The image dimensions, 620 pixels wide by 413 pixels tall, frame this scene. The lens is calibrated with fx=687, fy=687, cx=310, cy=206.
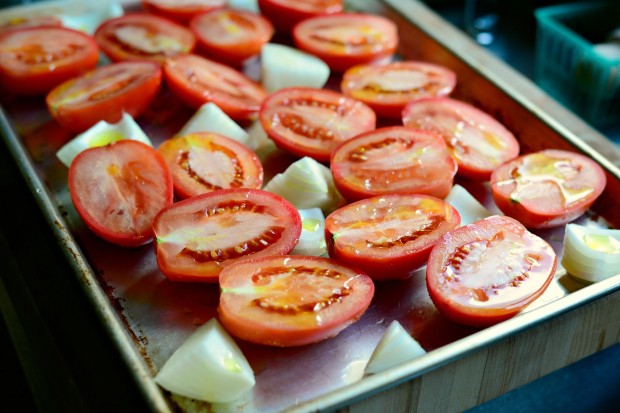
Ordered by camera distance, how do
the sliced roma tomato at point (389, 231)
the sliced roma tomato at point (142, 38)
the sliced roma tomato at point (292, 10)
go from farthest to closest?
the sliced roma tomato at point (292, 10)
the sliced roma tomato at point (142, 38)
the sliced roma tomato at point (389, 231)

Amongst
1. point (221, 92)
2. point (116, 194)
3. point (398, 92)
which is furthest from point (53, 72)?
point (398, 92)

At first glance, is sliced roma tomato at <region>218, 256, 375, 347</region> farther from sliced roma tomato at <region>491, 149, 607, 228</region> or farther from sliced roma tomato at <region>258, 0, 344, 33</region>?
sliced roma tomato at <region>258, 0, 344, 33</region>

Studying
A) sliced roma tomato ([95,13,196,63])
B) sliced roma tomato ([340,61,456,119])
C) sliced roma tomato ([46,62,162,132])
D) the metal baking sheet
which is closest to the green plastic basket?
the metal baking sheet

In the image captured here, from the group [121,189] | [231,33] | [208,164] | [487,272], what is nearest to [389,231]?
Answer: [487,272]

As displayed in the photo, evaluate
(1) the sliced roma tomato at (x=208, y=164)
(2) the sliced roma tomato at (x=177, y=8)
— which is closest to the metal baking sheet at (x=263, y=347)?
(1) the sliced roma tomato at (x=208, y=164)

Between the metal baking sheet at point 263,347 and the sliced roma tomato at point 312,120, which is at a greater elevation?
the sliced roma tomato at point 312,120

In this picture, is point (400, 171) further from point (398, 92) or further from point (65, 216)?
point (65, 216)

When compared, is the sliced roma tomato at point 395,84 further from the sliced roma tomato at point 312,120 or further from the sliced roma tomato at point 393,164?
the sliced roma tomato at point 393,164
